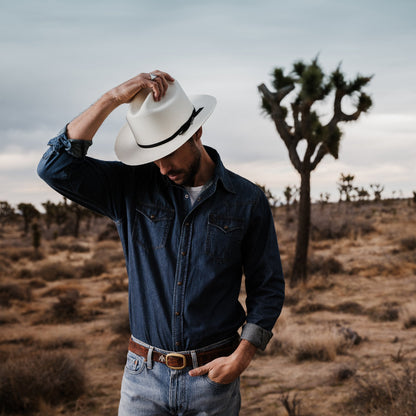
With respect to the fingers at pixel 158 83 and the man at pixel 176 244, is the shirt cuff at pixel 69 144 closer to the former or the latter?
the man at pixel 176 244

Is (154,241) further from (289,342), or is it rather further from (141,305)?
(289,342)

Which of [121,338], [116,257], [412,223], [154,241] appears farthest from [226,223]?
[412,223]

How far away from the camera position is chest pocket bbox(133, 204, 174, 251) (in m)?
2.11

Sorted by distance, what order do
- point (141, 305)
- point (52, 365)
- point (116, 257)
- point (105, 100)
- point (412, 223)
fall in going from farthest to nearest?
1. point (412, 223)
2. point (116, 257)
3. point (52, 365)
4. point (141, 305)
5. point (105, 100)

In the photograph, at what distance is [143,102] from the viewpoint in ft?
6.86

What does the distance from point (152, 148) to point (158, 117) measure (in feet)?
0.47

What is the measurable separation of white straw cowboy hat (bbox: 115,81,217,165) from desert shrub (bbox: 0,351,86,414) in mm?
4515

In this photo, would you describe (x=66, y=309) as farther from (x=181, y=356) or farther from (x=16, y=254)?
(x=16, y=254)

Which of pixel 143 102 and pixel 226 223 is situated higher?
pixel 143 102

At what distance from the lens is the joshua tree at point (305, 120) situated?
11.9 metres

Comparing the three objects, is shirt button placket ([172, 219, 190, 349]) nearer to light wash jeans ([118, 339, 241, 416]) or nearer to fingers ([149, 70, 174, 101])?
light wash jeans ([118, 339, 241, 416])

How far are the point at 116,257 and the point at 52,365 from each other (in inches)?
542

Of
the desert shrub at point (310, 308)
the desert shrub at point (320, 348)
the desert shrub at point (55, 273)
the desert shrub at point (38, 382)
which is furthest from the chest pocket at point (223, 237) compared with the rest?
the desert shrub at point (55, 273)

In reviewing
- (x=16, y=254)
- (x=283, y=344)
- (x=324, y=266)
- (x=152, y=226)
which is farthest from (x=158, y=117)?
(x=16, y=254)
